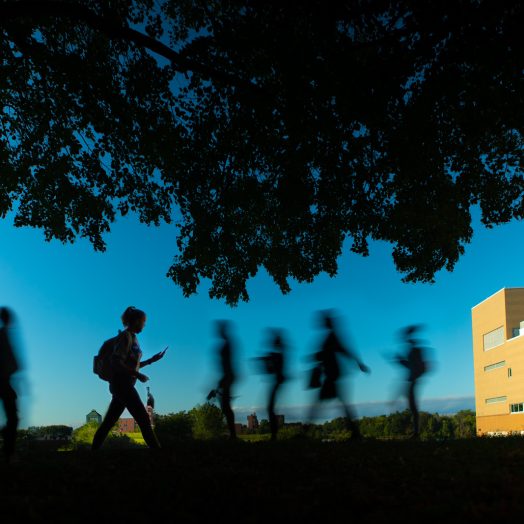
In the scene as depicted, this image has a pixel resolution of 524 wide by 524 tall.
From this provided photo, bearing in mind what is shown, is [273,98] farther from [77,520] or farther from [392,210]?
[77,520]

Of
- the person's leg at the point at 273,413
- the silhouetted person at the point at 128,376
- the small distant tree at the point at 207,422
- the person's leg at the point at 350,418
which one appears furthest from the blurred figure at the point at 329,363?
the small distant tree at the point at 207,422

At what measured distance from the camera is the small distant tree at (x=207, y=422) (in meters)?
12.0

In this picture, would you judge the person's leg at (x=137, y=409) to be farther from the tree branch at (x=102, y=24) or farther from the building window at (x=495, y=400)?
the building window at (x=495, y=400)

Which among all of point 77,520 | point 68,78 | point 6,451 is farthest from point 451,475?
point 68,78

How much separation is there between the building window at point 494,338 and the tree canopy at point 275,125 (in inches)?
2545

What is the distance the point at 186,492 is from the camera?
4.76m

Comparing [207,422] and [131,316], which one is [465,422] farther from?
[131,316]

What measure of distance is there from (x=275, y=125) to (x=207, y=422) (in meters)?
7.12

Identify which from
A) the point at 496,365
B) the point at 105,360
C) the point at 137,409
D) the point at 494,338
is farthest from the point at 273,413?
the point at 494,338

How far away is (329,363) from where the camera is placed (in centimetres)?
845

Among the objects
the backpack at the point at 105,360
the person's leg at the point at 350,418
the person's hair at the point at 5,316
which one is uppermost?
the person's hair at the point at 5,316

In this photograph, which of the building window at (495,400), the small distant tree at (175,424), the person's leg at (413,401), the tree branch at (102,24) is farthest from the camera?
the building window at (495,400)

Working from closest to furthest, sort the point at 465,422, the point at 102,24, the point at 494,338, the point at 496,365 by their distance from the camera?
the point at 102,24 → the point at 496,365 → the point at 494,338 → the point at 465,422

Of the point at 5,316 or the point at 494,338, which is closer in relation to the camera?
the point at 5,316
